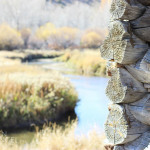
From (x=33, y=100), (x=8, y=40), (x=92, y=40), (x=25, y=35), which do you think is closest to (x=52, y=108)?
(x=33, y=100)

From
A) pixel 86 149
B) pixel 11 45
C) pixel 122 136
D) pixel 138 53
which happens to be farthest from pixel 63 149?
pixel 11 45

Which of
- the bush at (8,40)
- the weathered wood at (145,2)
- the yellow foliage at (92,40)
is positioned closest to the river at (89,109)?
the weathered wood at (145,2)

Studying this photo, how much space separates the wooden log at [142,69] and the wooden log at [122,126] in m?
0.30

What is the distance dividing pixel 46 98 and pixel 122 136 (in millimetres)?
6556

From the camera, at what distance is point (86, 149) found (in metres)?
4.72

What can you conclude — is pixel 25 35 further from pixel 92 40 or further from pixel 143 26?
pixel 143 26

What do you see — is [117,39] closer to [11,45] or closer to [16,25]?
[11,45]

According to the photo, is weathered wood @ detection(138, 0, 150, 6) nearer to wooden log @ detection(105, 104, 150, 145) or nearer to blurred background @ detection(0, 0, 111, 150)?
wooden log @ detection(105, 104, 150, 145)

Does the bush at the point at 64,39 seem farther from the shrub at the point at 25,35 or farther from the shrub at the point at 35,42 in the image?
the shrub at the point at 25,35

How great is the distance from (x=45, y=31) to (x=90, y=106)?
143ft

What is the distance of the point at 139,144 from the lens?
2.63 metres

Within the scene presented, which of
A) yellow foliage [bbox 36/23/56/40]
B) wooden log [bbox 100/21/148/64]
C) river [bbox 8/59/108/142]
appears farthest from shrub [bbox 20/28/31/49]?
wooden log [bbox 100/21/148/64]

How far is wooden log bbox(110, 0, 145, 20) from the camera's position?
2.47m

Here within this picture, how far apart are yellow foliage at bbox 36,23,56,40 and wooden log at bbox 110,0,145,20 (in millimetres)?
48172
